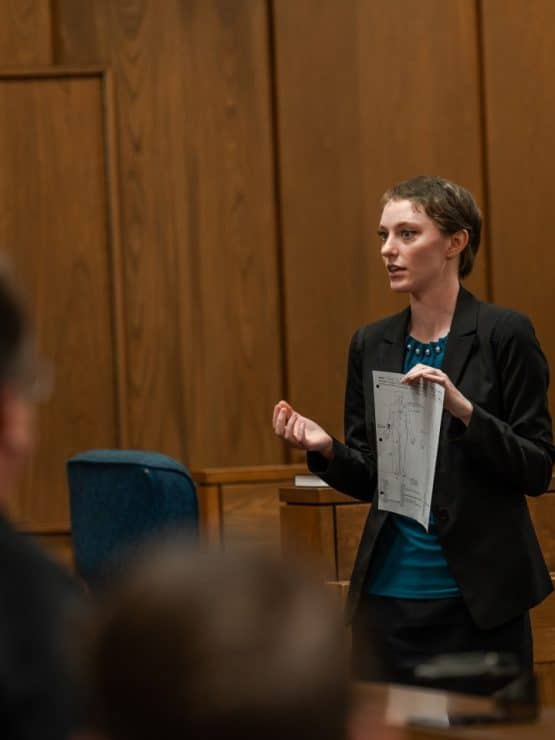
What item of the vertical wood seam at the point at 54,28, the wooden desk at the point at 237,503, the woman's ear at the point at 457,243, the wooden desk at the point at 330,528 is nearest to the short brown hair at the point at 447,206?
the woman's ear at the point at 457,243

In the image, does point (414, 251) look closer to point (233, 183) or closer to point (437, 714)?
point (437, 714)

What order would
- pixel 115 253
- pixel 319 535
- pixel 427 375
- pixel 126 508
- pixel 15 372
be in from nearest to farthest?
pixel 15 372
pixel 126 508
pixel 427 375
pixel 319 535
pixel 115 253

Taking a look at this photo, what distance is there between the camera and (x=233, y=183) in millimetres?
5430

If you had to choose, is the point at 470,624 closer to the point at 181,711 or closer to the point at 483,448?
the point at 483,448

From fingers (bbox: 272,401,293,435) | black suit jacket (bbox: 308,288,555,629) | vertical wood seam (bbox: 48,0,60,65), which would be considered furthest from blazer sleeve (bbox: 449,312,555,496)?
vertical wood seam (bbox: 48,0,60,65)

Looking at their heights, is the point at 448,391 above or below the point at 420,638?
above

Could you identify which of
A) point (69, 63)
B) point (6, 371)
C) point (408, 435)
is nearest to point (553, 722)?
point (6, 371)

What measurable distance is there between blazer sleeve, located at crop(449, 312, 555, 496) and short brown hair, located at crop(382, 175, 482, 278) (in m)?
0.25

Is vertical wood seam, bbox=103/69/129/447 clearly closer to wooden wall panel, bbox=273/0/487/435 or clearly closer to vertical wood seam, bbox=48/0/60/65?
vertical wood seam, bbox=48/0/60/65

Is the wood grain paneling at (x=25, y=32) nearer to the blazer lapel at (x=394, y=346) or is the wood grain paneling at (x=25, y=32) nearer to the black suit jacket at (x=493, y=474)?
the blazer lapel at (x=394, y=346)

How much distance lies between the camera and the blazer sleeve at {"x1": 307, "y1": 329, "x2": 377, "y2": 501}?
3.00 metres

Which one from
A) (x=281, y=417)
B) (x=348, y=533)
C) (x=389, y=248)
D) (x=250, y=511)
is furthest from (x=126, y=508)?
(x=250, y=511)

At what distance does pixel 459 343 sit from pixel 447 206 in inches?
13.2

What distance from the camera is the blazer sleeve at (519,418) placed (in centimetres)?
275
